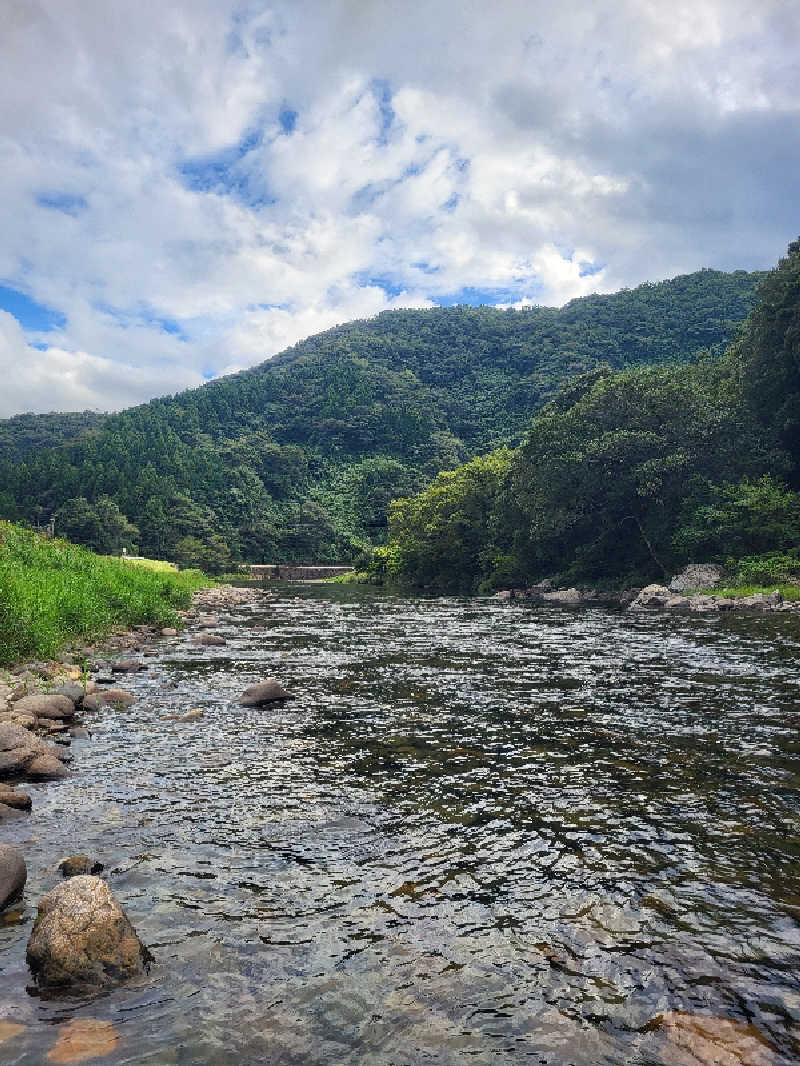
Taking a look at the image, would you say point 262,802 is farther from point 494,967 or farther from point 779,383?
point 779,383

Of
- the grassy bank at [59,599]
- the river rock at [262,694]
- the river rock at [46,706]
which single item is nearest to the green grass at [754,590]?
Answer: the grassy bank at [59,599]

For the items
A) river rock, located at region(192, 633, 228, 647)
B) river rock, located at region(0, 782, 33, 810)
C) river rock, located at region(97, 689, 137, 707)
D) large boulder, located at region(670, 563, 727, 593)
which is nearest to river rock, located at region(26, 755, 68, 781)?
river rock, located at region(0, 782, 33, 810)

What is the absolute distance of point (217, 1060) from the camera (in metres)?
4.22

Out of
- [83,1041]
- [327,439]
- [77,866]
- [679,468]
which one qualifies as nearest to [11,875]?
[77,866]

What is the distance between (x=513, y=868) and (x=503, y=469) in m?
64.9

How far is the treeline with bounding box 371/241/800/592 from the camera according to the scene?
4528 centimetres

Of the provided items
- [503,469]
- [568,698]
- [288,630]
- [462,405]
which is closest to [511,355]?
[462,405]

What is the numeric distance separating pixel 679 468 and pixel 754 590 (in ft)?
40.0

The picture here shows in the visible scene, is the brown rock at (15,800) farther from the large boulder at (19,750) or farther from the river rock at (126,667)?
the river rock at (126,667)

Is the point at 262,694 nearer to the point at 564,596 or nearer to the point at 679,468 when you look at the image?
the point at 564,596

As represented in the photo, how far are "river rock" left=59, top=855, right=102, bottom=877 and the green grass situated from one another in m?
36.5

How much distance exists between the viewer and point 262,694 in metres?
14.2

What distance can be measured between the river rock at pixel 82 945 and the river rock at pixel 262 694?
341 inches

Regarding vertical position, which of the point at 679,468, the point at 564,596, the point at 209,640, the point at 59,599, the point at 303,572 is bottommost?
the point at 303,572
